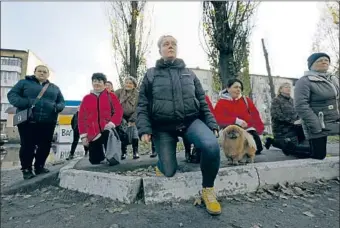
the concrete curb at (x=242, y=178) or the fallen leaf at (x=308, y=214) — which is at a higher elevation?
the concrete curb at (x=242, y=178)

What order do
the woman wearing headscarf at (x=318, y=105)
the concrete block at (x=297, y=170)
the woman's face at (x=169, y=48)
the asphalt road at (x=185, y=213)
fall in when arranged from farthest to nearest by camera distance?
1. the woman wearing headscarf at (x=318, y=105)
2. the concrete block at (x=297, y=170)
3. the woman's face at (x=169, y=48)
4. the asphalt road at (x=185, y=213)

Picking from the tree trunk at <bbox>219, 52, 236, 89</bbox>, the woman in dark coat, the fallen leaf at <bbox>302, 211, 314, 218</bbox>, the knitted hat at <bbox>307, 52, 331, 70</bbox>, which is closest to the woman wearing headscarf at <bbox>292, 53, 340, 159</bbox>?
the knitted hat at <bbox>307, 52, 331, 70</bbox>

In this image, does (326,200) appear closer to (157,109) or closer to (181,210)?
(181,210)

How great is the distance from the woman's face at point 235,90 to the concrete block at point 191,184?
1.49m

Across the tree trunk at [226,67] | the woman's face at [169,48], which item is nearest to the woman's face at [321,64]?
the woman's face at [169,48]

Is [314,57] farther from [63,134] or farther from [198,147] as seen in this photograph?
[63,134]

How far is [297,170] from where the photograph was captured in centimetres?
396

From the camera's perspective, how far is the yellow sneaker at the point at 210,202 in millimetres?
2760

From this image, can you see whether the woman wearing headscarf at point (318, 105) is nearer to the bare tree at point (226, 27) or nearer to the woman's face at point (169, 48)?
the woman's face at point (169, 48)

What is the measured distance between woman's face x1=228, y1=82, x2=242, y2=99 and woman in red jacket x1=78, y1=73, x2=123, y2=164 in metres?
2.02

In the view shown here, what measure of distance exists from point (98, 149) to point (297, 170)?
10.8 ft

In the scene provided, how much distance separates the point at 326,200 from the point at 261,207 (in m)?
1.06

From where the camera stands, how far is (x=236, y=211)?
9.57ft

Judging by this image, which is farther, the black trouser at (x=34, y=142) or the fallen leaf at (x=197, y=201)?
the black trouser at (x=34, y=142)
